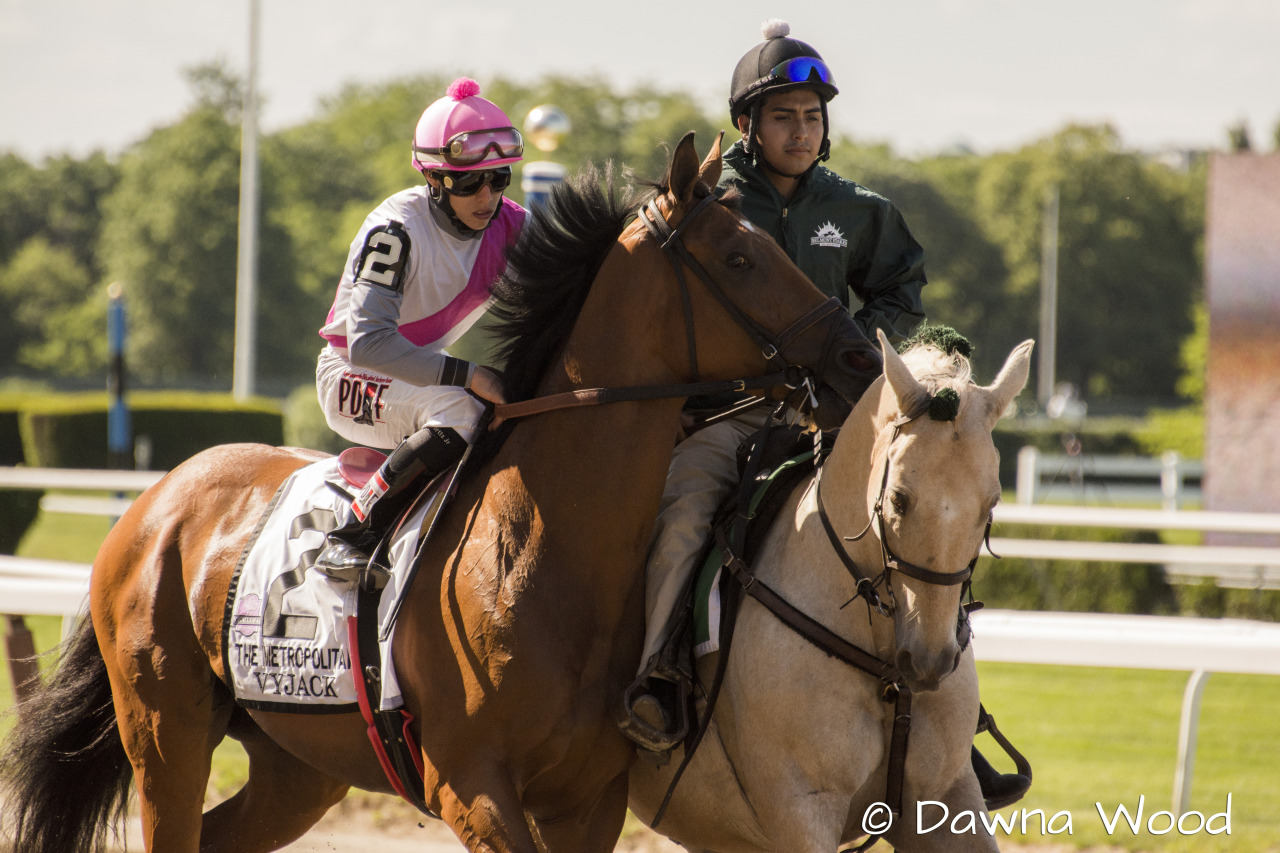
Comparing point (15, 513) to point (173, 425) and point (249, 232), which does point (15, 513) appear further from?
point (249, 232)

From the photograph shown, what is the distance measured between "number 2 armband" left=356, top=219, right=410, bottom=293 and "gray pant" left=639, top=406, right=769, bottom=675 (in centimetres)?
86

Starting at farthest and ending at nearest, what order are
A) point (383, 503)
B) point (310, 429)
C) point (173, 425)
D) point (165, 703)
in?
point (310, 429) < point (173, 425) < point (165, 703) < point (383, 503)

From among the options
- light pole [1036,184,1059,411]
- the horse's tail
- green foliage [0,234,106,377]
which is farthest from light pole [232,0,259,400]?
light pole [1036,184,1059,411]

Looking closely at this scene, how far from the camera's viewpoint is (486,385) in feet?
10.3

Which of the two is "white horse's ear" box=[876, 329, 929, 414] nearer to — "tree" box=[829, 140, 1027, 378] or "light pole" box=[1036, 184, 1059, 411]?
"light pole" box=[1036, 184, 1059, 411]

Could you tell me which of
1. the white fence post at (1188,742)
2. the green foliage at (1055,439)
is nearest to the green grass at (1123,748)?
the white fence post at (1188,742)

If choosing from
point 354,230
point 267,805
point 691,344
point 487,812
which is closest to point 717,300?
point 691,344

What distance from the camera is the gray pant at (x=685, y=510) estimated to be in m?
3.09

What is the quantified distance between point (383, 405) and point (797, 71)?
140 cm

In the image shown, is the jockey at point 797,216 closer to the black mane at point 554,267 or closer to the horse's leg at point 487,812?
the black mane at point 554,267

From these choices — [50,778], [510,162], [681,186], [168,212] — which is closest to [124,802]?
[50,778]

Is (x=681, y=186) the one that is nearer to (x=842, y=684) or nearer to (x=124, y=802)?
(x=842, y=684)

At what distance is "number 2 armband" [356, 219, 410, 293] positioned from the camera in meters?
3.18

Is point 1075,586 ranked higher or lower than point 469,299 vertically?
lower
